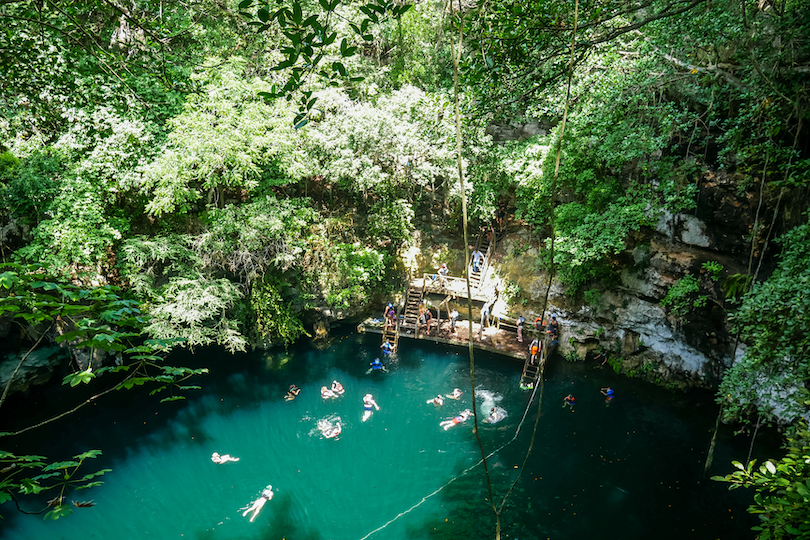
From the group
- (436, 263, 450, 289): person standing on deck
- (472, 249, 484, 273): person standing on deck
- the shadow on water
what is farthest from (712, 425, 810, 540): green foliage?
(472, 249, 484, 273): person standing on deck

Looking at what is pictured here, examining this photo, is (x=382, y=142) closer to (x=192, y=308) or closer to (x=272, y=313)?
(x=272, y=313)

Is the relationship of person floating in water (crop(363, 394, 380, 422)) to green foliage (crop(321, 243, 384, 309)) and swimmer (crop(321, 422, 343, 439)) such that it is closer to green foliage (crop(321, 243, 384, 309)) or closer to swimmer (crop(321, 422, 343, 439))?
swimmer (crop(321, 422, 343, 439))

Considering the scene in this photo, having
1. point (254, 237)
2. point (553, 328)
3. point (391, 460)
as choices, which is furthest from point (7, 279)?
point (553, 328)

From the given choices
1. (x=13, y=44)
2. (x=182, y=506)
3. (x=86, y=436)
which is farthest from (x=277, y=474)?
(x=13, y=44)

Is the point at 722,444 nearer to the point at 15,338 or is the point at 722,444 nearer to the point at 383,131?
the point at 383,131

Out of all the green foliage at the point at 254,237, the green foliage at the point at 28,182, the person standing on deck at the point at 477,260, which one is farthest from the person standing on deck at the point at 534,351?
the green foliage at the point at 28,182

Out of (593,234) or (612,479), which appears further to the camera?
(593,234)
